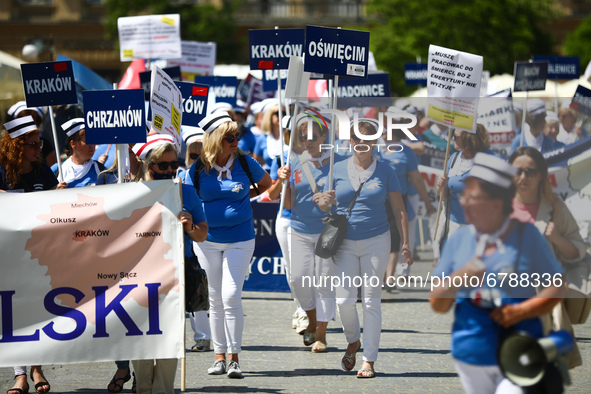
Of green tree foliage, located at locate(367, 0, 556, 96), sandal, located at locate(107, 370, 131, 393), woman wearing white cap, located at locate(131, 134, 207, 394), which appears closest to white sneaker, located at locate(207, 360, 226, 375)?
sandal, located at locate(107, 370, 131, 393)

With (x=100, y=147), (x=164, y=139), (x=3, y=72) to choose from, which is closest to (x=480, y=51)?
(x=3, y=72)

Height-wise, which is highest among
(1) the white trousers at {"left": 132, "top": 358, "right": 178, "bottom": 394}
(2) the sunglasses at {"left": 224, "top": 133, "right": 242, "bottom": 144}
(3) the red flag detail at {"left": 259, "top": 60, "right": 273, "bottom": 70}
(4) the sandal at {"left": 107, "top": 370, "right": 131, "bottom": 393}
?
(3) the red flag detail at {"left": 259, "top": 60, "right": 273, "bottom": 70}

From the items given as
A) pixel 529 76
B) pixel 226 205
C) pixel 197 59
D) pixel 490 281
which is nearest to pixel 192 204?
pixel 226 205

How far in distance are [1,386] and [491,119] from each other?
3879mm

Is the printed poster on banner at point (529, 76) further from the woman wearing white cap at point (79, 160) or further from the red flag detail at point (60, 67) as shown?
the woman wearing white cap at point (79, 160)

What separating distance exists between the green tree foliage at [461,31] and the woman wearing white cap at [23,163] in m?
32.9

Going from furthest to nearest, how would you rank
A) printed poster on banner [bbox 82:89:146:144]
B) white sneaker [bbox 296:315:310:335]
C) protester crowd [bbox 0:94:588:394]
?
white sneaker [bbox 296:315:310:335], printed poster on banner [bbox 82:89:146:144], protester crowd [bbox 0:94:588:394]

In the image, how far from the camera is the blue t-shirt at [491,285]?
4426 mm

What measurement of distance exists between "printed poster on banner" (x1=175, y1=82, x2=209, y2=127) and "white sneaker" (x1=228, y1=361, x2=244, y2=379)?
10.5ft

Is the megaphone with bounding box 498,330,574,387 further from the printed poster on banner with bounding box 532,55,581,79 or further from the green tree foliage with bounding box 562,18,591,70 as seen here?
the green tree foliage with bounding box 562,18,591,70

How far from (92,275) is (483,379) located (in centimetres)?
269

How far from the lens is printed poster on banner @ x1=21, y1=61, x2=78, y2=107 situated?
7.89 m

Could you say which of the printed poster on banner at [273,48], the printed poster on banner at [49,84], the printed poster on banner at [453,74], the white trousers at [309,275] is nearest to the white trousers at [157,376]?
the white trousers at [309,275]

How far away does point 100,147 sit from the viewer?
9.76 meters
